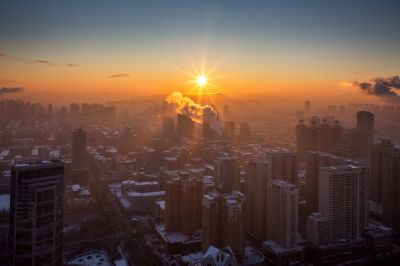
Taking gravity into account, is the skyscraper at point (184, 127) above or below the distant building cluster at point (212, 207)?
above

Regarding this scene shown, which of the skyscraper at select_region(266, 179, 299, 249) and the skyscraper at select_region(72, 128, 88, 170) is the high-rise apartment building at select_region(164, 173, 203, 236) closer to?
the skyscraper at select_region(266, 179, 299, 249)

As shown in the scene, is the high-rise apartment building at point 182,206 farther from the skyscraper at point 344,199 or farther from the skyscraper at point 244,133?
the skyscraper at point 244,133

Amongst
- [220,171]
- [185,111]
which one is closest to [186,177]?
[220,171]

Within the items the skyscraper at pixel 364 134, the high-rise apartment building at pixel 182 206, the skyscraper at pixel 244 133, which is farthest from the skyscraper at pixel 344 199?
the skyscraper at pixel 244 133

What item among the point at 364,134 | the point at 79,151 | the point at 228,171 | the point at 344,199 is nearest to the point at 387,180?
the point at 344,199

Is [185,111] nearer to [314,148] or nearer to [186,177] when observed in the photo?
[314,148]

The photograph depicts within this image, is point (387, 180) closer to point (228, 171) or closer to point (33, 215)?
point (228, 171)
